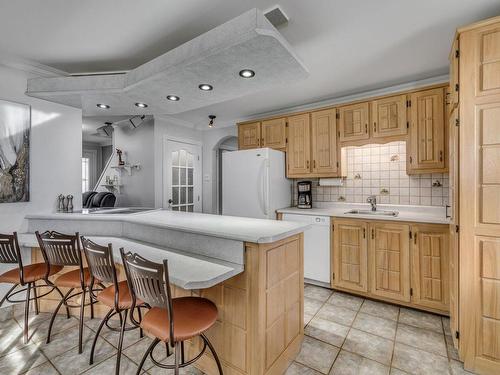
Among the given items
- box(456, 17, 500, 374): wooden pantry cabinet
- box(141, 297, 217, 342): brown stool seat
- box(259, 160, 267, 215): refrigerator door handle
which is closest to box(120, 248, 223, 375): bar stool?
box(141, 297, 217, 342): brown stool seat

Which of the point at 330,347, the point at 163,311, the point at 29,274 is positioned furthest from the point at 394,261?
the point at 29,274

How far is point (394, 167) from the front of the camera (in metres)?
3.16

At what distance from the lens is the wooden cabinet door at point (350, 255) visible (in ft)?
9.20

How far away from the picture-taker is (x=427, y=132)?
8.82 ft

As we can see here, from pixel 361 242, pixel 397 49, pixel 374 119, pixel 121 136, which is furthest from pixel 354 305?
pixel 121 136

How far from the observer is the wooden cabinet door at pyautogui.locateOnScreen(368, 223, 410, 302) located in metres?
2.57

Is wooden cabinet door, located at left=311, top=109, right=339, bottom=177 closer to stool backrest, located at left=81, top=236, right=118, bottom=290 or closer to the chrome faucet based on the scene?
the chrome faucet

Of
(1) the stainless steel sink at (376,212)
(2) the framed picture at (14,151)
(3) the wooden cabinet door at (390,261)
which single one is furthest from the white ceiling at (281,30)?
(3) the wooden cabinet door at (390,261)

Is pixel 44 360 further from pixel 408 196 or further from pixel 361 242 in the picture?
pixel 408 196

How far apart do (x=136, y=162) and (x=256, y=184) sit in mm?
2316

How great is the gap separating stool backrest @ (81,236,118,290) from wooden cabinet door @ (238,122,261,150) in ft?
9.02

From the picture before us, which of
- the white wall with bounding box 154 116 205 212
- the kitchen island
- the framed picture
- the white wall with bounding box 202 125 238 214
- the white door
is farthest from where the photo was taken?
the white wall with bounding box 202 125 238 214

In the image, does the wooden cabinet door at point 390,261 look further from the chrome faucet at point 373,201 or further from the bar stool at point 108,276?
the bar stool at point 108,276

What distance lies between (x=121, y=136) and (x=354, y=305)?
4581 mm
